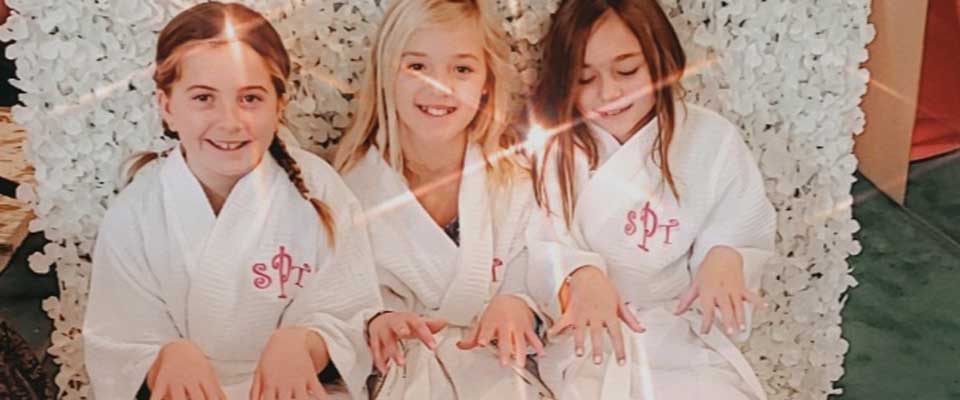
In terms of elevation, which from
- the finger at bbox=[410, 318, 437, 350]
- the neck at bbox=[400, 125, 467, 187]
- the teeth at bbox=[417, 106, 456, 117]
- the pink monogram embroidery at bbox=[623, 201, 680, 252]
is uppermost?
the teeth at bbox=[417, 106, 456, 117]

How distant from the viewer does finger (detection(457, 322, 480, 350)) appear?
1154mm

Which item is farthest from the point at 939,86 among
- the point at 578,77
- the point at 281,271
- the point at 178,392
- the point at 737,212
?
the point at 178,392

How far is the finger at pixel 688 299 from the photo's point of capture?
1195 mm

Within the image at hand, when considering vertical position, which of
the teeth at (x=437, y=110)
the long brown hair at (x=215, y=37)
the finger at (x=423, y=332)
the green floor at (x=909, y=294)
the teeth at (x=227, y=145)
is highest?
the long brown hair at (x=215, y=37)

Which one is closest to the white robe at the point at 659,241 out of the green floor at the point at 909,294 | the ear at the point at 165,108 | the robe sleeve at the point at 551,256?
the robe sleeve at the point at 551,256

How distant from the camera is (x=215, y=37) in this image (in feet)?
3.53

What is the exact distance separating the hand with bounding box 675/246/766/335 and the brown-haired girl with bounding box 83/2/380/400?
30 centimetres

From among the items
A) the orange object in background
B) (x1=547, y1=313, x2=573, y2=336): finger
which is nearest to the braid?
(x1=547, y1=313, x2=573, y2=336): finger

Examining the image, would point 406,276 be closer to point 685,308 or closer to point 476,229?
point 476,229

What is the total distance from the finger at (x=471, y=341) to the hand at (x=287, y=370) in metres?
0.13

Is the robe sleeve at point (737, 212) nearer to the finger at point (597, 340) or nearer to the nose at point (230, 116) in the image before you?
the finger at point (597, 340)

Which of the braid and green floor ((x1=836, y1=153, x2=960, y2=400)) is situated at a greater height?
the braid

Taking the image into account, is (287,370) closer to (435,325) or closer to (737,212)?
(435,325)

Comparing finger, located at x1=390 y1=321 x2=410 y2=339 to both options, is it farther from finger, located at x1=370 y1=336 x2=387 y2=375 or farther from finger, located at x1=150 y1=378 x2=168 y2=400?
finger, located at x1=150 y1=378 x2=168 y2=400
